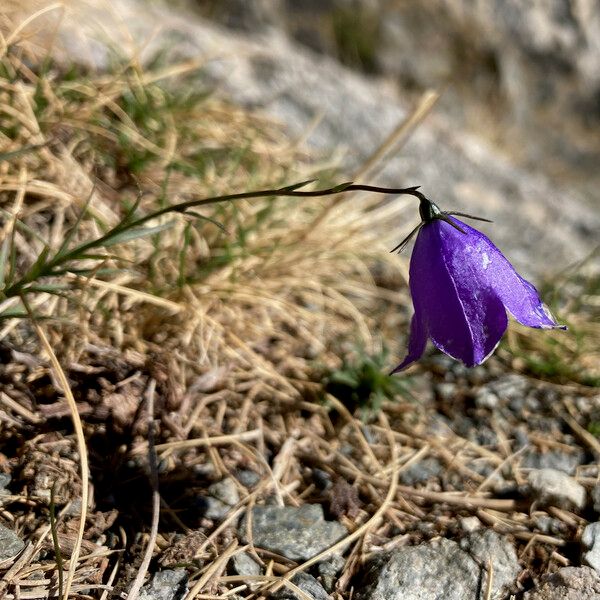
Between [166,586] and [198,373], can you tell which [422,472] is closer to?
[198,373]

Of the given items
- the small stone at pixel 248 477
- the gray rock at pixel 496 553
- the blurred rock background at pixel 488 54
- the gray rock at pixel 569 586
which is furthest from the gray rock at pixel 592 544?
the blurred rock background at pixel 488 54

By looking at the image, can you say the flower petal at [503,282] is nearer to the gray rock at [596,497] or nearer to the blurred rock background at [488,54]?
the gray rock at [596,497]

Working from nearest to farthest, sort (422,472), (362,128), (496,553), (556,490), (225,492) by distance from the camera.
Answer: (496,553), (225,492), (556,490), (422,472), (362,128)

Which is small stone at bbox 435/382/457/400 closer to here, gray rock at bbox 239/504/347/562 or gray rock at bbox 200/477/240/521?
gray rock at bbox 239/504/347/562

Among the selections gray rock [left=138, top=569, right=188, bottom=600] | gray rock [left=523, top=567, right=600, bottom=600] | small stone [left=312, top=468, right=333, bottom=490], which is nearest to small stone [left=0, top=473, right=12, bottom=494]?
gray rock [left=138, top=569, right=188, bottom=600]

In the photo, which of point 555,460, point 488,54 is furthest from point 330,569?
point 488,54

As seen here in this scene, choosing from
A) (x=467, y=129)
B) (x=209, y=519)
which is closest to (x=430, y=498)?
(x=209, y=519)
